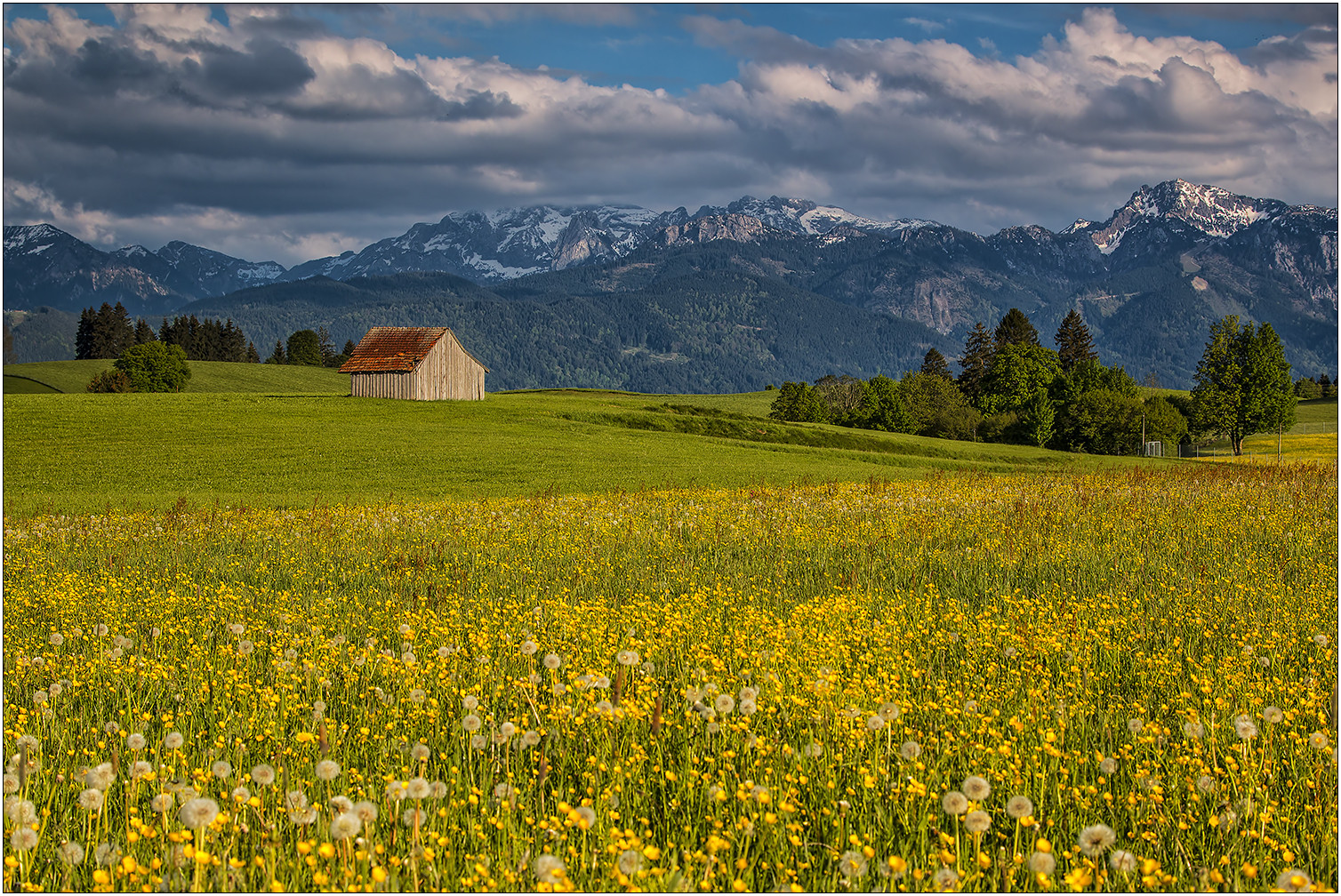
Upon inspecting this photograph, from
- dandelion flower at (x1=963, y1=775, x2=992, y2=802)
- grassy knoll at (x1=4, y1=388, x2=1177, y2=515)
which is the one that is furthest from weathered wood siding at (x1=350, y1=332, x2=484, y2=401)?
dandelion flower at (x1=963, y1=775, x2=992, y2=802)

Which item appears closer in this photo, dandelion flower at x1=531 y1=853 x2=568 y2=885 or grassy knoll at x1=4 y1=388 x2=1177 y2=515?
dandelion flower at x1=531 y1=853 x2=568 y2=885

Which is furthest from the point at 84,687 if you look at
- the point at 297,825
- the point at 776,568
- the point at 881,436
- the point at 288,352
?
the point at 288,352

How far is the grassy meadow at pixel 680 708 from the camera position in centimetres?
379

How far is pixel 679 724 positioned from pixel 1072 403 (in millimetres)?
101814

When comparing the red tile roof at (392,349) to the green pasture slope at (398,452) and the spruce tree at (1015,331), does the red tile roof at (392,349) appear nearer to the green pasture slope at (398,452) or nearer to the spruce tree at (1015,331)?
the green pasture slope at (398,452)

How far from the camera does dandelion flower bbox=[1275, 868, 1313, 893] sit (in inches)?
127

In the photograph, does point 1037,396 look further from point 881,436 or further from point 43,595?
point 43,595

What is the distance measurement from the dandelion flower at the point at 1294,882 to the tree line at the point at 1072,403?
299ft

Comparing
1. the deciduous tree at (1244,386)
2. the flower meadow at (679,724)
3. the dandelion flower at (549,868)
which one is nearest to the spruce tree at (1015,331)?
the deciduous tree at (1244,386)

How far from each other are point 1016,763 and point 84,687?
6143mm

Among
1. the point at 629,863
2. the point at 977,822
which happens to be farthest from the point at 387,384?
the point at 977,822

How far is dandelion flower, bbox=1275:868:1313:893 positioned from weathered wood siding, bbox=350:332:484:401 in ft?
251

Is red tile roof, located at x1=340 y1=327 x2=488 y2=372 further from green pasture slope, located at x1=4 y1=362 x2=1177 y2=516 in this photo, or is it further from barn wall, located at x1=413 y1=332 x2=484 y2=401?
green pasture slope, located at x1=4 y1=362 x2=1177 y2=516

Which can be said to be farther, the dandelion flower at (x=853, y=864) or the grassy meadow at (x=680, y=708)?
the grassy meadow at (x=680, y=708)
